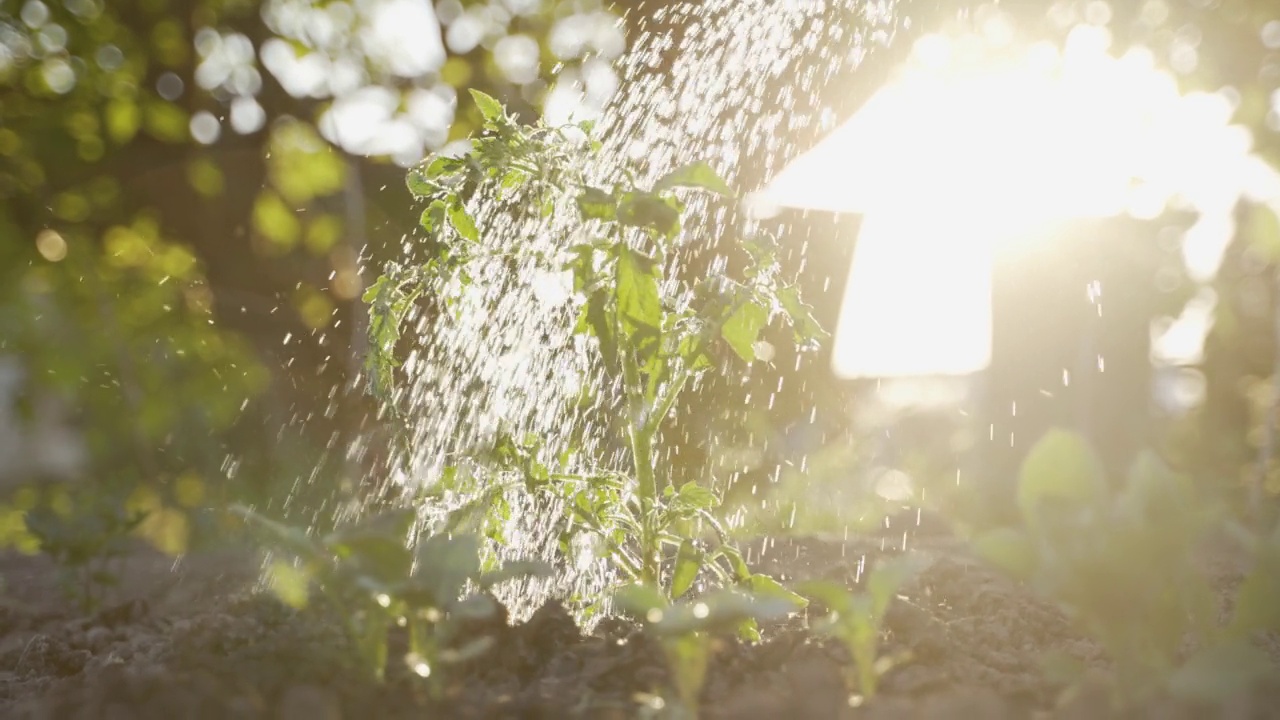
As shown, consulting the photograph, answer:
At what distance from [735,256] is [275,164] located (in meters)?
A: 2.78

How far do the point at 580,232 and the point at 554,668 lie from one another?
114cm

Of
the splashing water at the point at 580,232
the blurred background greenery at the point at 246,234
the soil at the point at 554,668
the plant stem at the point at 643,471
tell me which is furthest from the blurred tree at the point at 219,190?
the plant stem at the point at 643,471

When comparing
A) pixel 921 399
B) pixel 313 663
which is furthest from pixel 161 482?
pixel 921 399

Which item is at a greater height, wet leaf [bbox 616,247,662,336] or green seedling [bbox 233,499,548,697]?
wet leaf [bbox 616,247,662,336]

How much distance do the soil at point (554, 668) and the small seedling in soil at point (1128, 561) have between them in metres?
0.12

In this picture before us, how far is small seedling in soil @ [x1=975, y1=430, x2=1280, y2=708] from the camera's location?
48.6 inches

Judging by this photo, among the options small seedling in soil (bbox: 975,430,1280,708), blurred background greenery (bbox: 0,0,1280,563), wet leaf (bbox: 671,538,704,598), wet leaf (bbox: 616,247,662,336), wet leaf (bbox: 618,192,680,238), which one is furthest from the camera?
blurred background greenery (bbox: 0,0,1280,563)

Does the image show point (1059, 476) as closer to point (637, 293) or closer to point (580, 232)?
point (637, 293)

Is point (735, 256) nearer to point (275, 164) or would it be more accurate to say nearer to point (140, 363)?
point (275, 164)

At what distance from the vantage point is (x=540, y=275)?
2.59 metres

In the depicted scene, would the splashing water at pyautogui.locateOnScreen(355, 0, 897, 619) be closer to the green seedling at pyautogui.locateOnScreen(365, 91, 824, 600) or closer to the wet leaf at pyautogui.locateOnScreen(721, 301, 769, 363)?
the green seedling at pyautogui.locateOnScreen(365, 91, 824, 600)

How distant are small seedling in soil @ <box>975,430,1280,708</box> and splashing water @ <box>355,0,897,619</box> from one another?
120 centimetres

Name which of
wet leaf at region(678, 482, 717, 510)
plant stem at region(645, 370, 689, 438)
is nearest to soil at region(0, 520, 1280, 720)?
wet leaf at region(678, 482, 717, 510)

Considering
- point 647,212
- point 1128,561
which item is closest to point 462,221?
point 647,212
